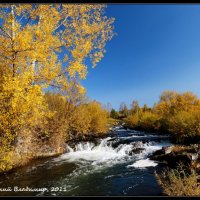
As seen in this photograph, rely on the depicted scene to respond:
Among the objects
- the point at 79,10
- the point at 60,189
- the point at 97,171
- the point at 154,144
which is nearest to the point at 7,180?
the point at 60,189

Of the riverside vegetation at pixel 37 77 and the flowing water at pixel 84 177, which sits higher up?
the riverside vegetation at pixel 37 77

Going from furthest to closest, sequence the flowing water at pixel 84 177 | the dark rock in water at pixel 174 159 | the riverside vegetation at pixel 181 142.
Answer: the dark rock in water at pixel 174 159 < the flowing water at pixel 84 177 < the riverside vegetation at pixel 181 142

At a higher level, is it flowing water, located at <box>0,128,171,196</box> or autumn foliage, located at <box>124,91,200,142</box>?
autumn foliage, located at <box>124,91,200,142</box>

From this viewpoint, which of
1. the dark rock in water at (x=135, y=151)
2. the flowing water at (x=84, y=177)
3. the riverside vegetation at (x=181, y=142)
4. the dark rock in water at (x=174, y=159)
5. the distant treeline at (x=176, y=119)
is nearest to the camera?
the riverside vegetation at (x=181, y=142)

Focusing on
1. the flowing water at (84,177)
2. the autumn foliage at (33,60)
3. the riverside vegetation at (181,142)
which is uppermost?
the autumn foliage at (33,60)

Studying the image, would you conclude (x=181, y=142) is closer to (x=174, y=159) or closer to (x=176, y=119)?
(x=176, y=119)

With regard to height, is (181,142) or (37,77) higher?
(37,77)

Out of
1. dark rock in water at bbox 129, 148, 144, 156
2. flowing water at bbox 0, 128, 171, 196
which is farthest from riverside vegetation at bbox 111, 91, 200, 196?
dark rock in water at bbox 129, 148, 144, 156

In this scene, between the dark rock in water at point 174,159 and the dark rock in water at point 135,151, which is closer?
the dark rock in water at point 174,159

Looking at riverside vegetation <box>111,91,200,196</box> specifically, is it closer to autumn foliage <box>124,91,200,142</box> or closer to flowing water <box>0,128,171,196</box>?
autumn foliage <box>124,91,200,142</box>

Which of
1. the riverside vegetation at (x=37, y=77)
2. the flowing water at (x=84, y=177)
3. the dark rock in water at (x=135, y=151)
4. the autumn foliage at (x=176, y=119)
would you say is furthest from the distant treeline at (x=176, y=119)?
the riverside vegetation at (x=37, y=77)

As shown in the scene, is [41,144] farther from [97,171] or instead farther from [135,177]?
[135,177]

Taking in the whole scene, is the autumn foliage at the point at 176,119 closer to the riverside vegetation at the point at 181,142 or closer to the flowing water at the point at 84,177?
the riverside vegetation at the point at 181,142

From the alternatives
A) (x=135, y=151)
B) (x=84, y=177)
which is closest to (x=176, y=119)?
(x=135, y=151)
